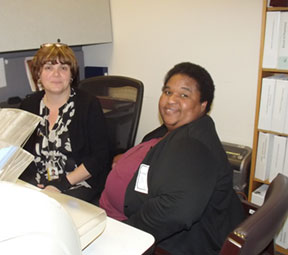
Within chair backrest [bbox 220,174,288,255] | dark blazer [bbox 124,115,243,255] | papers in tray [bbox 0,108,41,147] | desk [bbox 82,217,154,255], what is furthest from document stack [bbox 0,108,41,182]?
chair backrest [bbox 220,174,288,255]

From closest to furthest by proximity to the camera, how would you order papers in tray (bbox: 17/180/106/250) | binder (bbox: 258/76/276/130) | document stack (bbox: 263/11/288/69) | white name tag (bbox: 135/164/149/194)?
papers in tray (bbox: 17/180/106/250) < white name tag (bbox: 135/164/149/194) < document stack (bbox: 263/11/288/69) < binder (bbox: 258/76/276/130)

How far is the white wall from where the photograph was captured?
1.96 m

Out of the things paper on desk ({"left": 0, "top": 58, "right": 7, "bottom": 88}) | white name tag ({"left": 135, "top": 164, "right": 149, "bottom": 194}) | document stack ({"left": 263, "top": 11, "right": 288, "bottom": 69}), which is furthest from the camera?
paper on desk ({"left": 0, "top": 58, "right": 7, "bottom": 88})

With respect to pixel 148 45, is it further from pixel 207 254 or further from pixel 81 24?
pixel 207 254

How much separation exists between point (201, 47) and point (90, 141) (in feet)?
3.24

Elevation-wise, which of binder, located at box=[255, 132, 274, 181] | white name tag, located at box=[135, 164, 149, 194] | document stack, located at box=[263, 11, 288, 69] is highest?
document stack, located at box=[263, 11, 288, 69]

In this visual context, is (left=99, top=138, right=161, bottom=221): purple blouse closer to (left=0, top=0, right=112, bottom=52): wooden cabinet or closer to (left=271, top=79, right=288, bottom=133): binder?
(left=271, top=79, right=288, bottom=133): binder

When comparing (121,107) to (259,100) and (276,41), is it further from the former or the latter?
(276,41)

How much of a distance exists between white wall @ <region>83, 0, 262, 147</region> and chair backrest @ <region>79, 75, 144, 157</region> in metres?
0.58

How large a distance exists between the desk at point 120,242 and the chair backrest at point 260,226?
0.22m

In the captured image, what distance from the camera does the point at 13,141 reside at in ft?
2.75

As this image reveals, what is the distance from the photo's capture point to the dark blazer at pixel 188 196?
3.48 ft

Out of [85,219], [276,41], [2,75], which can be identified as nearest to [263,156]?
[276,41]

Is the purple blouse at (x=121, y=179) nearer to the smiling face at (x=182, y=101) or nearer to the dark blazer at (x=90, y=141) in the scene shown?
the smiling face at (x=182, y=101)
